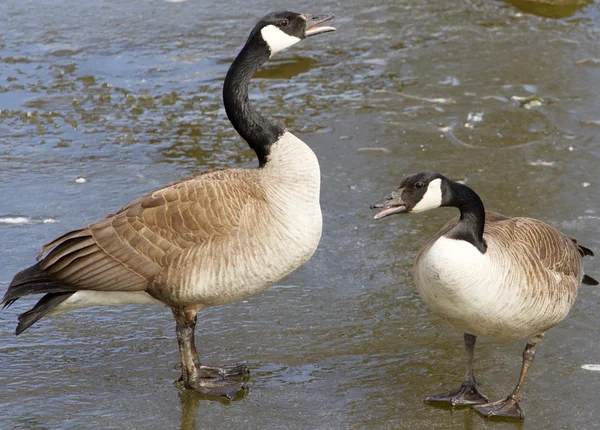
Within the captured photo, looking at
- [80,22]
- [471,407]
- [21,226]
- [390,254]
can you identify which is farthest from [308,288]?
[80,22]

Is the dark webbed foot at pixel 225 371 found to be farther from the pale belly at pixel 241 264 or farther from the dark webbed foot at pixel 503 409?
the dark webbed foot at pixel 503 409

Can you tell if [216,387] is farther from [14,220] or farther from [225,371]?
[14,220]

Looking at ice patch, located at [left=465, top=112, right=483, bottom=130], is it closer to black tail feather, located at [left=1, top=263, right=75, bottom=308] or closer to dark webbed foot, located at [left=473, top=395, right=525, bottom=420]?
dark webbed foot, located at [left=473, top=395, right=525, bottom=420]

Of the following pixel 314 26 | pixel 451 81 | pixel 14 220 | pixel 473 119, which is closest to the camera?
pixel 314 26

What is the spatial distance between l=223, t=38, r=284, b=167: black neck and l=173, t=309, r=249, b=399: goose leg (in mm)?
1013

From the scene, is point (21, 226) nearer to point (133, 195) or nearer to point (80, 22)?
point (133, 195)

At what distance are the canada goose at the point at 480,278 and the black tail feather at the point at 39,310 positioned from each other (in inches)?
69.5

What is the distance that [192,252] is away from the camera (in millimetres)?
4648

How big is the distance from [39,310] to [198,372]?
2.96ft

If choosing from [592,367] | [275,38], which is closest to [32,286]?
[275,38]

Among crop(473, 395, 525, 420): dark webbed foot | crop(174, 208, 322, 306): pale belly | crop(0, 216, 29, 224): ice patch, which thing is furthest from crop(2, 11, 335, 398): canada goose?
crop(0, 216, 29, 224): ice patch

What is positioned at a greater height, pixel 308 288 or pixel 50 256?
pixel 50 256

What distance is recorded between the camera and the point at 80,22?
10.7 m

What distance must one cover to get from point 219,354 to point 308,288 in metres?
0.89
